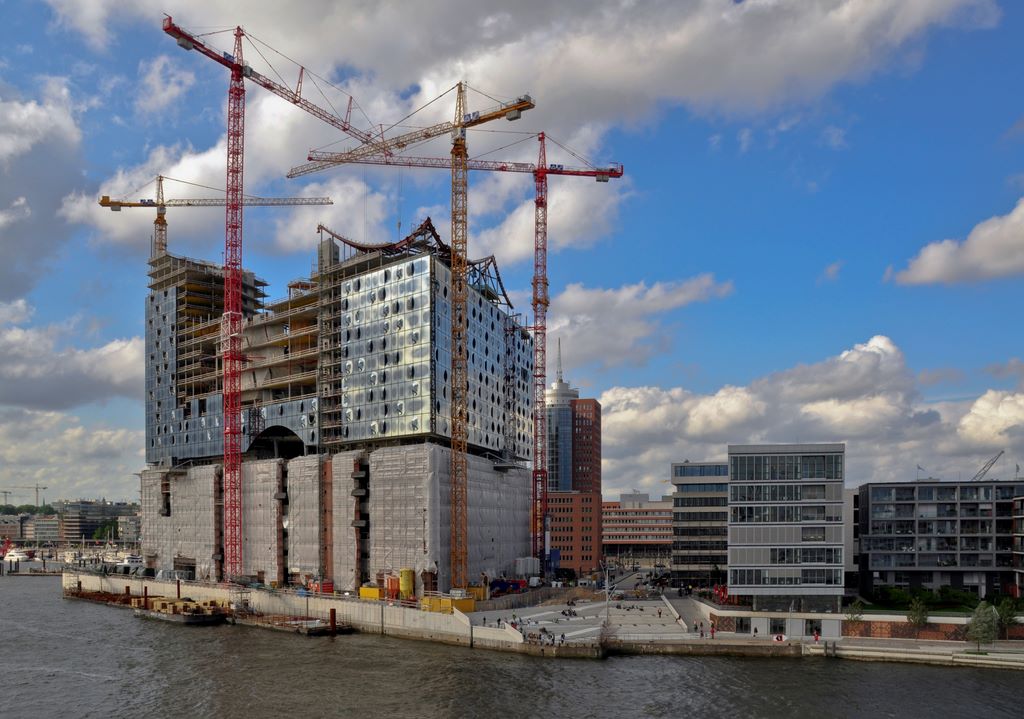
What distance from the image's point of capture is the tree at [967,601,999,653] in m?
96.1

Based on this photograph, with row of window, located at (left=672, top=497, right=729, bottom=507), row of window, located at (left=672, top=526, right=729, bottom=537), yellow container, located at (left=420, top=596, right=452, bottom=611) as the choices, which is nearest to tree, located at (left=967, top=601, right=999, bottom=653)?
yellow container, located at (left=420, top=596, right=452, bottom=611)

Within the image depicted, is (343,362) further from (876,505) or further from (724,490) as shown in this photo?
(876,505)

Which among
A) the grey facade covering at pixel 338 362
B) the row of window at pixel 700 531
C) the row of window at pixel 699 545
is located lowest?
the row of window at pixel 699 545

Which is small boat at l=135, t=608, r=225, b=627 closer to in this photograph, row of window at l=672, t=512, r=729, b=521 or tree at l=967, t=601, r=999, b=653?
row of window at l=672, t=512, r=729, b=521

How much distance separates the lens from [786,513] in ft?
357

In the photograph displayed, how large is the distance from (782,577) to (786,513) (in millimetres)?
7753

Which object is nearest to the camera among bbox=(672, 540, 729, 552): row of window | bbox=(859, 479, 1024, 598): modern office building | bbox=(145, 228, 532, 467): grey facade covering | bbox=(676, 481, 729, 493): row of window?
bbox=(859, 479, 1024, 598): modern office building

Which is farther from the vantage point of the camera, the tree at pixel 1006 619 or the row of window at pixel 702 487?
the row of window at pixel 702 487

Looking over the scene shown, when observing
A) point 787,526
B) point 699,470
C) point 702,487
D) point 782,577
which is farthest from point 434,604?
point 699,470

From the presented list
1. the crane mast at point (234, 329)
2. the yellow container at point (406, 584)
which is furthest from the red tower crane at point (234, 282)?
the yellow container at point (406, 584)

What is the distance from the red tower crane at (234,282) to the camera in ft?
513

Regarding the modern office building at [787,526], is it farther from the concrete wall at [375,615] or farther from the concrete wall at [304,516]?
the concrete wall at [304,516]

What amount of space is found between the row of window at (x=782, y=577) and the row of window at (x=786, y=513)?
20.3 feet

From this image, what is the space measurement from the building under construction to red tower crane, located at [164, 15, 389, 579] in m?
2.92
